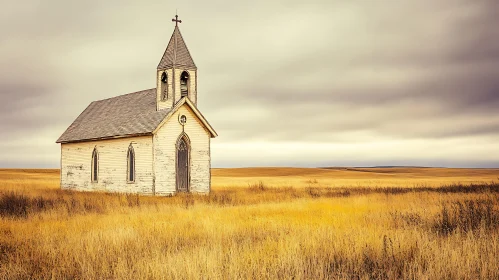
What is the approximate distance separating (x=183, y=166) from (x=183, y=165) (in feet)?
0.20

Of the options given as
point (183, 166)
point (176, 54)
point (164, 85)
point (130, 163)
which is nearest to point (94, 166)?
point (130, 163)

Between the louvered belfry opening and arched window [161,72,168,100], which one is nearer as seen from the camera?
the louvered belfry opening

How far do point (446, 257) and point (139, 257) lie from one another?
17.3 feet

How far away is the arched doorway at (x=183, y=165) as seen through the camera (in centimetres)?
2533

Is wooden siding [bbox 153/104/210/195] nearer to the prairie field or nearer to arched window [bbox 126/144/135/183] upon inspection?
arched window [bbox 126/144/135/183]

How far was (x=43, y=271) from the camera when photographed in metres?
6.67

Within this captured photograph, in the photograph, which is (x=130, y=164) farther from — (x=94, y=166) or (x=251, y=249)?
(x=251, y=249)

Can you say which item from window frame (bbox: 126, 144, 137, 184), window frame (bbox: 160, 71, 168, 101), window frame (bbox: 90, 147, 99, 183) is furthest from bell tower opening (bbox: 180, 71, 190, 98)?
window frame (bbox: 90, 147, 99, 183)

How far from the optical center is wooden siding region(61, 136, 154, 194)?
2448cm

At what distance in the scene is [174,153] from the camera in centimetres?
2464

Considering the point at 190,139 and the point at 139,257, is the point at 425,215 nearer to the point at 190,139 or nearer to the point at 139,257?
the point at 139,257

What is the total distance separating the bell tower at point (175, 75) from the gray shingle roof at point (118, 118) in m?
0.95

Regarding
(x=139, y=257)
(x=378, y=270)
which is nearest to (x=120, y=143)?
(x=139, y=257)

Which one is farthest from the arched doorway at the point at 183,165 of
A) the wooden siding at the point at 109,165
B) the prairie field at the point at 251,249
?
the prairie field at the point at 251,249
